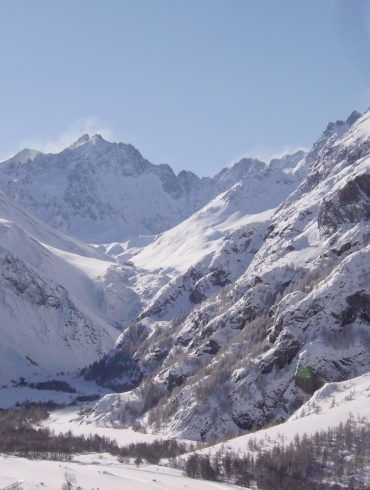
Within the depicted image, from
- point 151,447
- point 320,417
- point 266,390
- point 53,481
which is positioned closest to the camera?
point 53,481

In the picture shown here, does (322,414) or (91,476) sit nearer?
(91,476)

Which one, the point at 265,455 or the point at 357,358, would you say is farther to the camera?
the point at 357,358

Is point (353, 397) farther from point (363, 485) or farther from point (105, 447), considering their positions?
point (105, 447)

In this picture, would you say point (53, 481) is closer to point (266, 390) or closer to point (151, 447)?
point (151, 447)

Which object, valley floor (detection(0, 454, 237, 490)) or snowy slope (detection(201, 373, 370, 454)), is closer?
valley floor (detection(0, 454, 237, 490))

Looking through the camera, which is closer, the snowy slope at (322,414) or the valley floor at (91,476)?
the valley floor at (91,476)

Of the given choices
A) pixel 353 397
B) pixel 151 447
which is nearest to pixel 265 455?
pixel 353 397

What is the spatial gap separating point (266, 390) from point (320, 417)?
3665 cm

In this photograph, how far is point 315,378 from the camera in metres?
192

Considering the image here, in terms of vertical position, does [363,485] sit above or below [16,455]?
below

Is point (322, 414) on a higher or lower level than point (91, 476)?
lower

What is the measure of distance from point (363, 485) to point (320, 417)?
28.5 meters

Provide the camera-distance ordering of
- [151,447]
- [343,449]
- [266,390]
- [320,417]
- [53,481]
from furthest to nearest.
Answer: [266,390] → [151,447] → [320,417] → [343,449] → [53,481]

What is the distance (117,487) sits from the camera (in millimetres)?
133500
